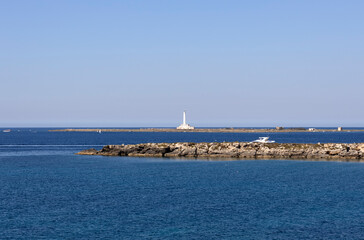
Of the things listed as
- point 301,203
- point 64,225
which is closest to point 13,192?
point 64,225

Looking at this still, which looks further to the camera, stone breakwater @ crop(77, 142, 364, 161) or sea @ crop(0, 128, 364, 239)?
stone breakwater @ crop(77, 142, 364, 161)

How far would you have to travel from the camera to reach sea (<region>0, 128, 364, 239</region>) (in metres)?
33.9

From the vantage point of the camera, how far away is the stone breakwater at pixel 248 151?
89.4 m

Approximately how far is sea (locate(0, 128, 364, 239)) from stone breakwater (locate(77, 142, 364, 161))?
1477 centimetres

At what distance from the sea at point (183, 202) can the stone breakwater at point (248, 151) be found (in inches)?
582

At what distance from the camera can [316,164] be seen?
78.9 meters

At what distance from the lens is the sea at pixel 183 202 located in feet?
111

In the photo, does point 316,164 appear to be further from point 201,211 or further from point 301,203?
point 201,211

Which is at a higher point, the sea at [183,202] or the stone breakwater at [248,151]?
the stone breakwater at [248,151]

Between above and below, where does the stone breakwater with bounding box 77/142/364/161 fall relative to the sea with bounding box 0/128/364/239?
above

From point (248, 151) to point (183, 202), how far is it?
5114 cm

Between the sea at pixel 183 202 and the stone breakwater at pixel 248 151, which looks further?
the stone breakwater at pixel 248 151

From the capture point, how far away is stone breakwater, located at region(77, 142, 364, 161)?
89.4 meters

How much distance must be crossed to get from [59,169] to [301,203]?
139ft
